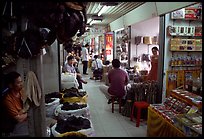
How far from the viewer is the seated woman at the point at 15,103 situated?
2.56 metres

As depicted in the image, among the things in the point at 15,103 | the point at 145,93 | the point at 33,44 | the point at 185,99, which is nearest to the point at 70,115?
the point at 15,103

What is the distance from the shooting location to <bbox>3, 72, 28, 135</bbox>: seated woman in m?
2.56

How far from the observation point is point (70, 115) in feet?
12.1

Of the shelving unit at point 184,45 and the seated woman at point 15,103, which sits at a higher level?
the shelving unit at point 184,45

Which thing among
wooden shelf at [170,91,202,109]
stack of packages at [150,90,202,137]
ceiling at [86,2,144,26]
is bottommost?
stack of packages at [150,90,202,137]

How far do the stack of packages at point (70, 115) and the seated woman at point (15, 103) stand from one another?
18.6 inches

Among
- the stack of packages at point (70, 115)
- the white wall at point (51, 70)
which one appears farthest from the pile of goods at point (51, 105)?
the white wall at point (51, 70)

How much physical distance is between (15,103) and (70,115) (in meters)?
1.23

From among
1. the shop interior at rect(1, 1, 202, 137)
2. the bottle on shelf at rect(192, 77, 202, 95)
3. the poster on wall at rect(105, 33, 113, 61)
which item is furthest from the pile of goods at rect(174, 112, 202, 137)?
the poster on wall at rect(105, 33, 113, 61)

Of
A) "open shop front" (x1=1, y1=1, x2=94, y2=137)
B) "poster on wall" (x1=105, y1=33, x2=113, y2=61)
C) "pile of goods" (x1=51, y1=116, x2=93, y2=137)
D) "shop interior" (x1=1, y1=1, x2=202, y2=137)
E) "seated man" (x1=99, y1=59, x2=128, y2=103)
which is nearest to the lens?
"open shop front" (x1=1, y1=1, x2=94, y2=137)

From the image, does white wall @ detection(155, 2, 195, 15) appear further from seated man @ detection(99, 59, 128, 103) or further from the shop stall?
seated man @ detection(99, 59, 128, 103)

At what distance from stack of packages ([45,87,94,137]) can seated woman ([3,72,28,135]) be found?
0.47m

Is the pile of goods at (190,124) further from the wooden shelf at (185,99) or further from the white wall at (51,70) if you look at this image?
the white wall at (51,70)

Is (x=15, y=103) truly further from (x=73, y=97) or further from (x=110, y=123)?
(x=110, y=123)
